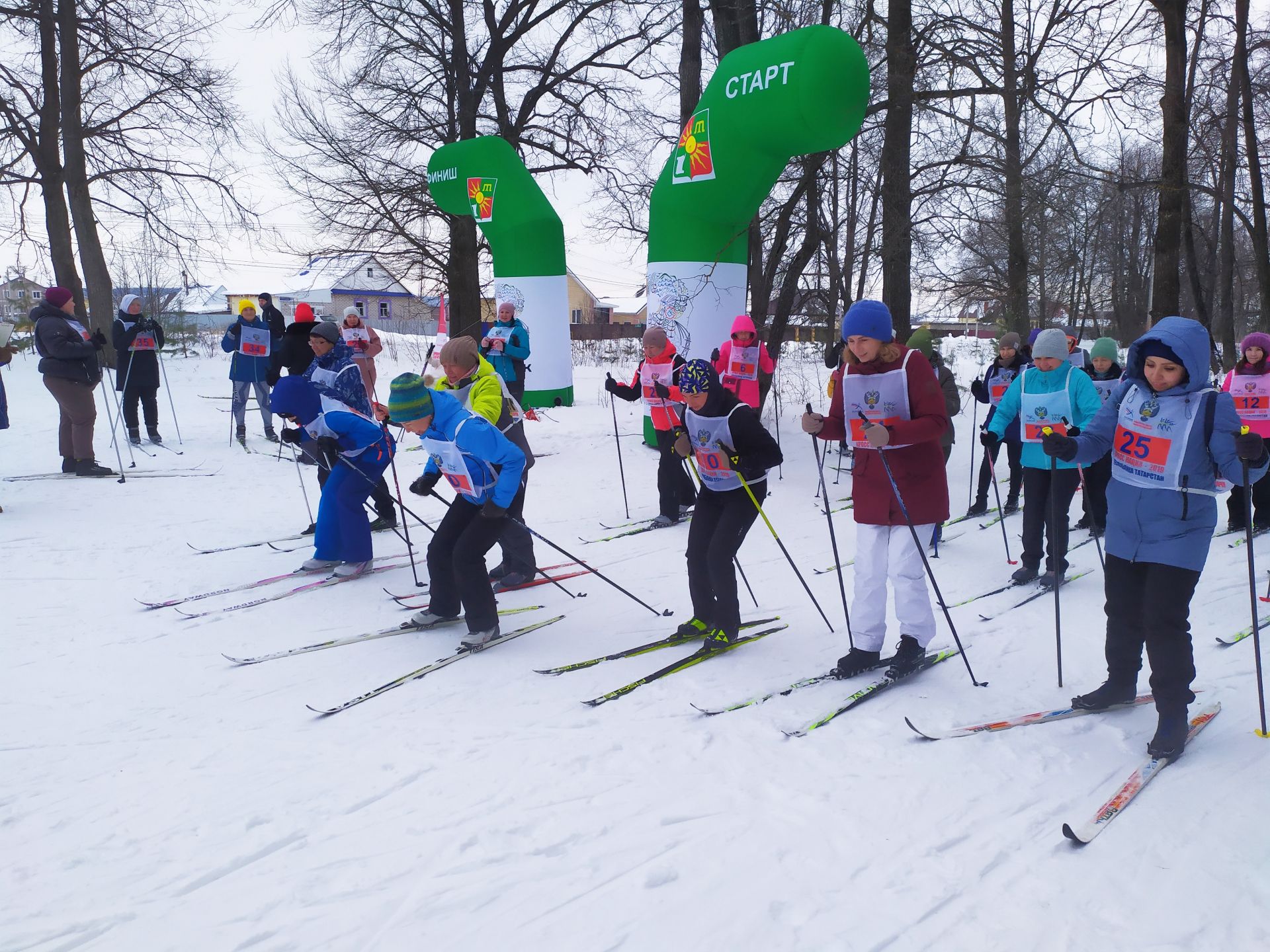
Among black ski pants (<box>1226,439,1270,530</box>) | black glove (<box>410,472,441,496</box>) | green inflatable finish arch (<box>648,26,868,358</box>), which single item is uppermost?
green inflatable finish arch (<box>648,26,868,358</box>)

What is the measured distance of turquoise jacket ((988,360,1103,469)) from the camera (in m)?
5.38

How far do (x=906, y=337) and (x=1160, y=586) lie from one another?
26.3 ft

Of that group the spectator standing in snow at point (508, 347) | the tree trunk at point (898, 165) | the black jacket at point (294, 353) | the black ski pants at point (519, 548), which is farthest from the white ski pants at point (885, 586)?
the tree trunk at point (898, 165)

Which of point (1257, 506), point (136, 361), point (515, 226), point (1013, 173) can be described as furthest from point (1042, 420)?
A: point (136, 361)

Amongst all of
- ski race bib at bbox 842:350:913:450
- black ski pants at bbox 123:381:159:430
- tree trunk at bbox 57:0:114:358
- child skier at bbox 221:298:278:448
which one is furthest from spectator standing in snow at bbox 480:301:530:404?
tree trunk at bbox 57:0:114:358

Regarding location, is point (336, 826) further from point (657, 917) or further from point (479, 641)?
point (479, 641)

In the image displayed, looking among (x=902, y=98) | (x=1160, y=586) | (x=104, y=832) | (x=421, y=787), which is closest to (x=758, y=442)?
(x=1160, y=586)

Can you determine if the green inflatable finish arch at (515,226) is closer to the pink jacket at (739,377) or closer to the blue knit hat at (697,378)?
the pink jacket at (739,377)

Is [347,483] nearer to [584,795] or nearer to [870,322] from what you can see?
[584,795]

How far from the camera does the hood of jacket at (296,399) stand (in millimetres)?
6406

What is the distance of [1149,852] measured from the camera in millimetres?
2607

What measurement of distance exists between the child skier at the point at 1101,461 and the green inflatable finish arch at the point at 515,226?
8556 mm

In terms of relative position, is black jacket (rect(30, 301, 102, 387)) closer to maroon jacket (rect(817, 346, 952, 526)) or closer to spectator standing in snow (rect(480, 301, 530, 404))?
spectator standing in snow (rect(480, 301, 530, 404))

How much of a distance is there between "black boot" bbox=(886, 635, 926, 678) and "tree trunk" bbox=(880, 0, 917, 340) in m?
7.18
